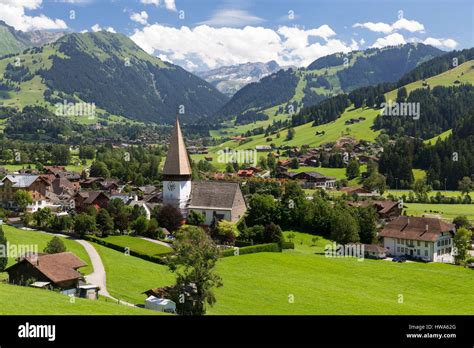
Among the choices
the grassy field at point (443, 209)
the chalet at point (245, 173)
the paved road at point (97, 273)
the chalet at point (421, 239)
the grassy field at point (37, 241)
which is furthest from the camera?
the chalet at point (245, 173)

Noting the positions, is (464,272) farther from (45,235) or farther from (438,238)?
(45,235)

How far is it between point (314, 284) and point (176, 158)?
36535mm

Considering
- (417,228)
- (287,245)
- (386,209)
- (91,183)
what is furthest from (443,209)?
(91,183)

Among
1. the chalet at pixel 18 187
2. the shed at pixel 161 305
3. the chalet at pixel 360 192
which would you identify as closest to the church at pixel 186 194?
the chalet at pixel 18 187

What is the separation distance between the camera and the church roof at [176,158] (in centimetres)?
8044

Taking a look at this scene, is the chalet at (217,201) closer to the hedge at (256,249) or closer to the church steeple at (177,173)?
the church steeple at (177,173)

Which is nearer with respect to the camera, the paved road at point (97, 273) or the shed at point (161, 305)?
the shed at point (161, 305)

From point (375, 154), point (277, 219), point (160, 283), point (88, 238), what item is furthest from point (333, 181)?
point (160, 283)

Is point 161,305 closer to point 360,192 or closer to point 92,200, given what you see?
point 92,200

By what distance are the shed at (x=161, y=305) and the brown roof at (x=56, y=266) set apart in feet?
27.5

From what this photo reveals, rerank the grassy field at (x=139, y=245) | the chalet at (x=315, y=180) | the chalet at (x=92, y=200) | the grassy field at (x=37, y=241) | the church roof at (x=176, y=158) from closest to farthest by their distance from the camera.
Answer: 1. the grassy field at (x=37, y=241)
2. the grassy field at (x=139, y=245)
3. the church roof at (x=176, y=158)
4. the chalet at (x=92, y=200)
5. the chalet at (x=315, y=180)
